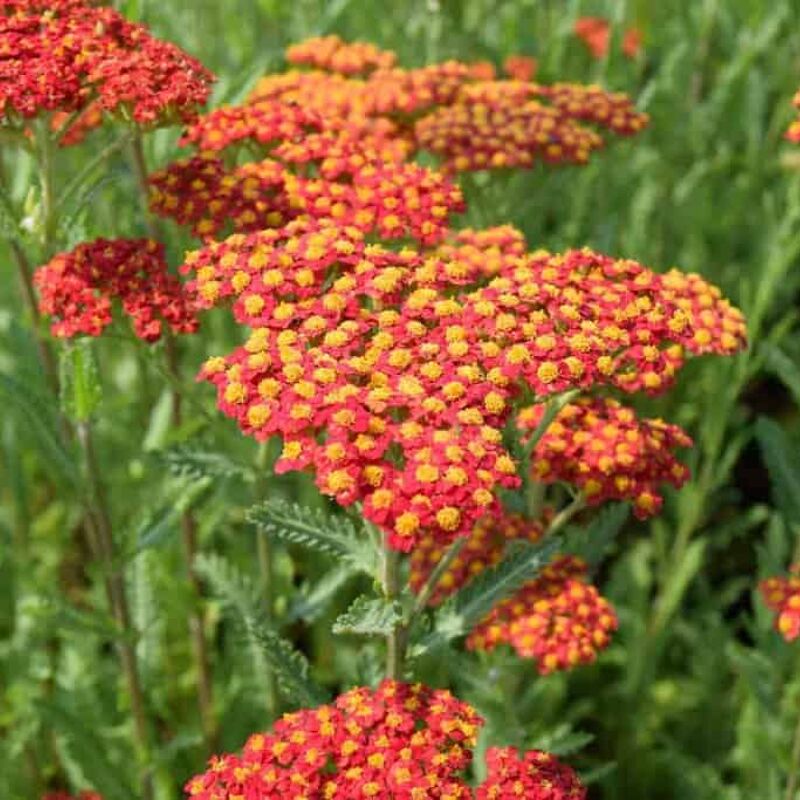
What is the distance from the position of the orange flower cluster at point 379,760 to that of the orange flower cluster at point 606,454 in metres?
0.57

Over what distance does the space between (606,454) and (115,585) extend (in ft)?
3.92

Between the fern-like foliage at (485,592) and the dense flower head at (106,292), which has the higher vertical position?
the dense flower head at (106,292)

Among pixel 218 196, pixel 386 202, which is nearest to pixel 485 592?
pixel 386 202

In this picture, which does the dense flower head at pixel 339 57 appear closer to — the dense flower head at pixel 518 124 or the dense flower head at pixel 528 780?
the dense flower head at pixel 518 124

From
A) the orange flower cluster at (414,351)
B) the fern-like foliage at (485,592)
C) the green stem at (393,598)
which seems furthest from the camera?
the fern-like foliage at (485,592)

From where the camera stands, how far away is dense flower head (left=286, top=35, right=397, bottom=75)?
3621 millimetres

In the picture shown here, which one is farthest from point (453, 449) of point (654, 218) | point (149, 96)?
point (654, 218)

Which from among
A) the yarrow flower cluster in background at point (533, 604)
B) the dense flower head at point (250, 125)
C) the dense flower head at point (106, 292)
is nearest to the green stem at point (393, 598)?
the yarrow flower cluster in background at point (533, 604)

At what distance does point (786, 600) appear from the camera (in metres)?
2.56

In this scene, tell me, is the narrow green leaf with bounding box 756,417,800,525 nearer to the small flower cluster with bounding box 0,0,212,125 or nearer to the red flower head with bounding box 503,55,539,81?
the small flower cluster with bounding box 0,0,212,125

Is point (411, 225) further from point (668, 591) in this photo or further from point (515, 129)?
point (668, 591)

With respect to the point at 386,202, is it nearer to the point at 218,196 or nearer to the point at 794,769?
the point at 218,196

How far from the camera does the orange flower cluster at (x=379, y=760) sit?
1.92 meters

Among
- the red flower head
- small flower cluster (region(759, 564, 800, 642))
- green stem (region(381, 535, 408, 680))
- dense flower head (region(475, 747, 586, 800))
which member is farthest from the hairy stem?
the red flower head
